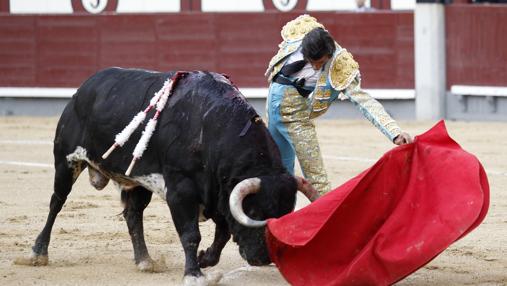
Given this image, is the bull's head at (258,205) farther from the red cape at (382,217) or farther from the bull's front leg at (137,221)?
the bull's front leg at (137,221)

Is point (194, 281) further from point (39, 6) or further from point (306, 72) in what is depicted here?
point (39, 6)

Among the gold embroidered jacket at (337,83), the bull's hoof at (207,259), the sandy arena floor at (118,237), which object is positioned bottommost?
the sandy arena floor at (118,237)

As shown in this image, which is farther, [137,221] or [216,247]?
[137,221]

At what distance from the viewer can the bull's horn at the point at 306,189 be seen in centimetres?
458

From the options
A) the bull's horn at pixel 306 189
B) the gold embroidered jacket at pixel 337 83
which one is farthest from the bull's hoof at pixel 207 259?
the gold embroidered jacket at pixel 337 83

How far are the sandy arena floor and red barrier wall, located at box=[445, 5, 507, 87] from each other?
5.30 feet

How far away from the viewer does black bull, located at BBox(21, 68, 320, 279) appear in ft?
15.0

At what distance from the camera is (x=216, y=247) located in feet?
16.1

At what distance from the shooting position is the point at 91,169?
5363 millimetres

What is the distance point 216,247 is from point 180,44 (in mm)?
7485

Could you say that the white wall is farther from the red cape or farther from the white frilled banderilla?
the red cape

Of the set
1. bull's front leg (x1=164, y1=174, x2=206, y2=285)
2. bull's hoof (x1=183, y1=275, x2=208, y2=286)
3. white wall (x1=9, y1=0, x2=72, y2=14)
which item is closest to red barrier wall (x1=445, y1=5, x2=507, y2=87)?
white wall (x1=9, y1=0, x2=72, y2=14)

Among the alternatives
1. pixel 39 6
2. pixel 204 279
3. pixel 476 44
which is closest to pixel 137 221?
pixel 204 279

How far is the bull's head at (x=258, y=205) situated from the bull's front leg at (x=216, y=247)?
30 centimetres
